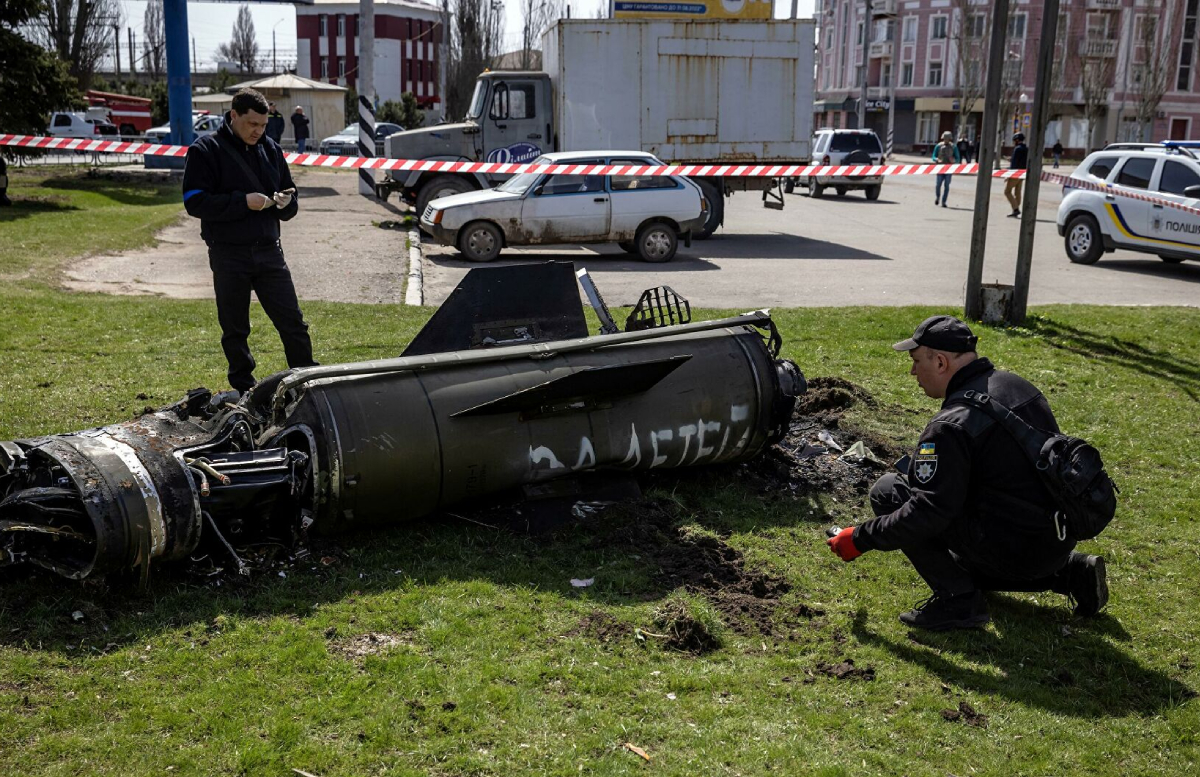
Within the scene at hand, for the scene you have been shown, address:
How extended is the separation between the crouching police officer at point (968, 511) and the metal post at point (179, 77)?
23815mm

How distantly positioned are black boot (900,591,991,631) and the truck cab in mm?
15005

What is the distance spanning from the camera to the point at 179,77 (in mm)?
24719

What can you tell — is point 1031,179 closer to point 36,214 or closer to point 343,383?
point 343,383

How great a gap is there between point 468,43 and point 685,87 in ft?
109

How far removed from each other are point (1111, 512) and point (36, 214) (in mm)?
17455

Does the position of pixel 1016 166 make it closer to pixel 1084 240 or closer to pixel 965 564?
pixel 1084 240

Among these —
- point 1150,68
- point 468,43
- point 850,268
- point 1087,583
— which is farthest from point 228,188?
point 1150,68

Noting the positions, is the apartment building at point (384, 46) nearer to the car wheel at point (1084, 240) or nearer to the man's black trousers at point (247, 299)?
the car wheel at point (1084, 240)

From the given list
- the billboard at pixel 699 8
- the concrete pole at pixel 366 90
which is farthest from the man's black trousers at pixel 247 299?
the concrete pole at pixel 366 90

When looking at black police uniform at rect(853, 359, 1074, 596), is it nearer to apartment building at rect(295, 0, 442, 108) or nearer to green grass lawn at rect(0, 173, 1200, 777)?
green grass lawn at rect(0, 173, 1200, 777)

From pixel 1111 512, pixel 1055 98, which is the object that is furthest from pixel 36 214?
pixel 1055 98

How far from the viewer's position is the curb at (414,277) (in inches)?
441

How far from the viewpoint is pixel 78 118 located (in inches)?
1626

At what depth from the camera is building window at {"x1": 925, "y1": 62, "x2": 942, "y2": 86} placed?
2591 inches
